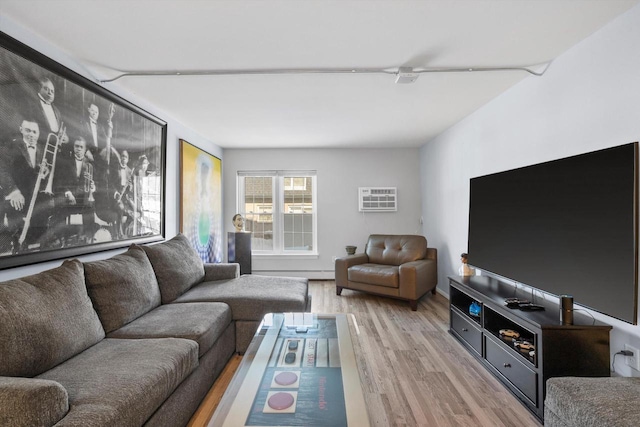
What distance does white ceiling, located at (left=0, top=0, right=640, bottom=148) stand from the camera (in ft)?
6.22

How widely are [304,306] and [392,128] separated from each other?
9.15 ft

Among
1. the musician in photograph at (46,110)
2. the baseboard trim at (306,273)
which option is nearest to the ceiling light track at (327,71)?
the musician in photograph at (46,110)

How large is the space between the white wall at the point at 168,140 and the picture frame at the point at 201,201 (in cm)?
10

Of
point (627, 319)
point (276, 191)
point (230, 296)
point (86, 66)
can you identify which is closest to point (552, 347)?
point (627, 319)

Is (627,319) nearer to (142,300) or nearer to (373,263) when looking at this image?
(142,300)

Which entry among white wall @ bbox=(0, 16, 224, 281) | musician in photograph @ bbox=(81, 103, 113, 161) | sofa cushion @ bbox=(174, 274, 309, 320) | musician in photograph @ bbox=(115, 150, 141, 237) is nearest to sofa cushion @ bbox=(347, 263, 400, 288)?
sofa cushion @ bbox=(174, 274, 309, 320)

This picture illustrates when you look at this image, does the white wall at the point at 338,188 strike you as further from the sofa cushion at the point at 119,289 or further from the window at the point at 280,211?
the sofa cushion at the point at 119,289

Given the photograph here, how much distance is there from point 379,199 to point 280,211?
1.81 m

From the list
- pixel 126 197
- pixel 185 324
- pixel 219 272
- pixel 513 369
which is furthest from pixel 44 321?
pixel 513 369

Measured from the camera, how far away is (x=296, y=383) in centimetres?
166

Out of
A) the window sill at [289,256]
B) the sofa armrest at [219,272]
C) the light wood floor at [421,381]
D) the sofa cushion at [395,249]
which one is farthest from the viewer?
the window sill at [289,256]

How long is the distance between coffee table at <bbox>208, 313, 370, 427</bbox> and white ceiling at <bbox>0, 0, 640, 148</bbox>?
1.97 metres

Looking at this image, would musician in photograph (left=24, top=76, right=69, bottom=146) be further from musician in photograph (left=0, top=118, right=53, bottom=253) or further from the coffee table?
the coffee table

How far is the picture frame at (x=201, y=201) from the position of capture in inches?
168
